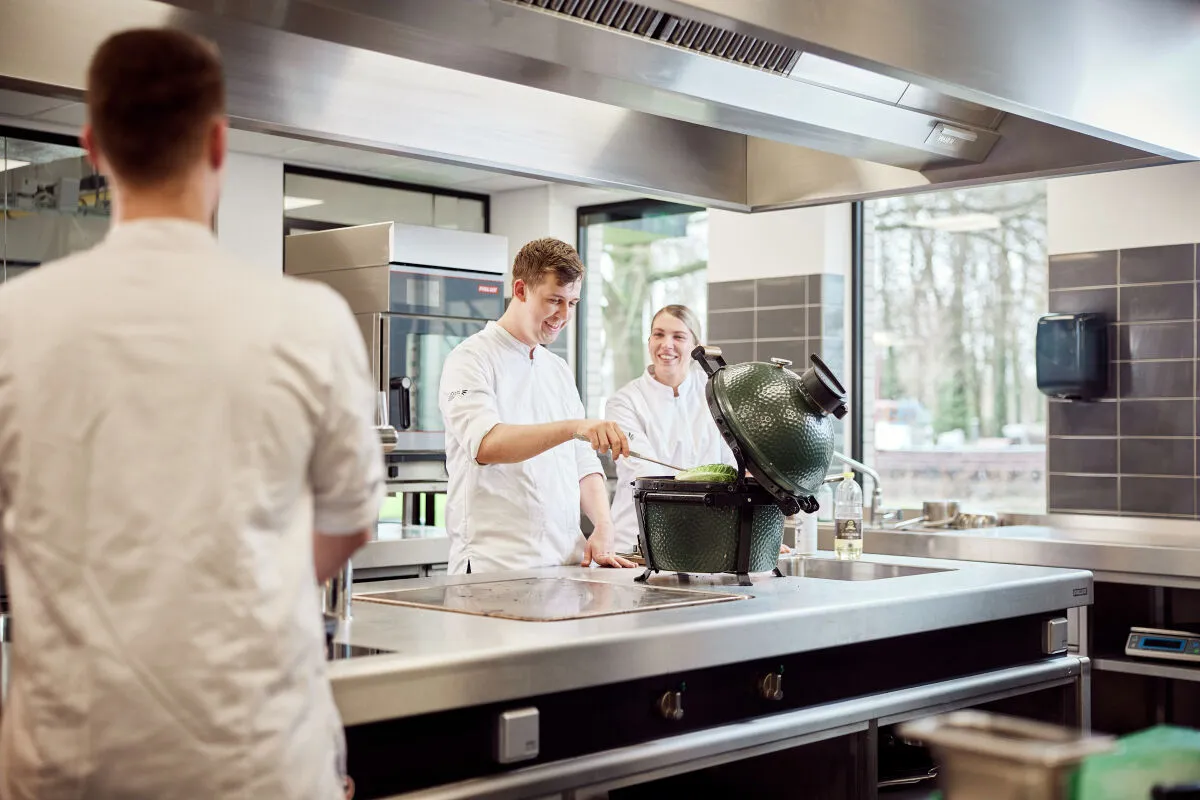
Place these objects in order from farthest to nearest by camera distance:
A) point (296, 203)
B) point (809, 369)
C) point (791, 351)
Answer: point (296, 203)
point (791, 351)
point (809, 369)

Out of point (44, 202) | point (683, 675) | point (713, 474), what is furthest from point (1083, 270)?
point (44, 202)

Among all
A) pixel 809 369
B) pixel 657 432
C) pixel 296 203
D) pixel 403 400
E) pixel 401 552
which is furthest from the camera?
pixel 296 203

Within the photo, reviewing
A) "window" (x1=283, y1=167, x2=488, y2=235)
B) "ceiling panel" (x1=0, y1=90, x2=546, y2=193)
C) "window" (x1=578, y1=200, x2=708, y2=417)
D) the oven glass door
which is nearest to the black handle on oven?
the oven glass door

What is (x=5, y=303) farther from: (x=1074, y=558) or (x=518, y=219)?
(x=518, y=219)

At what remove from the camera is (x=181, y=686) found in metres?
1.18

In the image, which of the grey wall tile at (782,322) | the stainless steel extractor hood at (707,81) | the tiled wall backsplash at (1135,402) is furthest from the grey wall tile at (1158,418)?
the stainless steel extractor hood at (707,81)

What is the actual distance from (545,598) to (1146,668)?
2366mm

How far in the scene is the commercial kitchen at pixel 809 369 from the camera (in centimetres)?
188

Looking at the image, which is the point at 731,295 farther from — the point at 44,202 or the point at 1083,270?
the point at 44,202

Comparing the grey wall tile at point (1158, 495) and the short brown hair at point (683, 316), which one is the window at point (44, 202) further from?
the grey wall tile at point (1158, 495)

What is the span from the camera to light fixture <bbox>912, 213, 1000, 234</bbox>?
17.5 ft

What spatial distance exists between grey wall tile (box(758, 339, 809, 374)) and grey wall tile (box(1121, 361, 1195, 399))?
133 centimetres

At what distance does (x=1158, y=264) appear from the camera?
14.8 ft

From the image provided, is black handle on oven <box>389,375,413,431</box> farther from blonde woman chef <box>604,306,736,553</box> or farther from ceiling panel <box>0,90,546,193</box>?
blonde woman chef <box>604,306,736,553</box>
